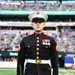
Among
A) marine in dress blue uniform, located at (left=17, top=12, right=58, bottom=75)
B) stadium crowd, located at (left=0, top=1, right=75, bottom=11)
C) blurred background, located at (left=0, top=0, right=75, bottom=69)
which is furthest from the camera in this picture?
stadium crowd, located at (left=0, top=1, right=75, bottom=11)

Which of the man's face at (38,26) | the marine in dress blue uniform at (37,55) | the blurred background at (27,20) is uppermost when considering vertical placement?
the man's face at (38,26)

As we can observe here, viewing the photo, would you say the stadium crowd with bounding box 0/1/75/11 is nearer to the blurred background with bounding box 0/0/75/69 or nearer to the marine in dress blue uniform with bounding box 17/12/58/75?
the blurred background with bounding box 0/0/75/69

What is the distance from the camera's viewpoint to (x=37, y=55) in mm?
4660

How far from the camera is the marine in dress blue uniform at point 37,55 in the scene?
464cm

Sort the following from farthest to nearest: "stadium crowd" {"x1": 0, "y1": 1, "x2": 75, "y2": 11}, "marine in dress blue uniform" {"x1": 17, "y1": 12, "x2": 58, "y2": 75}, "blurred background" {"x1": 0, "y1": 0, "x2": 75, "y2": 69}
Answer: "stadium crowd" {"x1": 0, "y1": 1, "x2": 75, "y2": 11} → "blurred background" {"x1": 0, "y1": 0, "x2": 75, "y2": 69} → "marine in dress blue uniform" {"x1": 17, "y1": 12, "x2": 58, "y2": 75}

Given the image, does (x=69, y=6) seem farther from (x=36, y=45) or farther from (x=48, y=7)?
(x=36, y=45)

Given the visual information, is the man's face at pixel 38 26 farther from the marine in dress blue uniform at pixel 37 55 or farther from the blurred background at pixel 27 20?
the blurred background at pixel 27 20

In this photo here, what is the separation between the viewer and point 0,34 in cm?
4156

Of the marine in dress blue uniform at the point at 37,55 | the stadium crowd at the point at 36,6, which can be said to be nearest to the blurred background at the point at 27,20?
the stadium crowd at the point at 36,6

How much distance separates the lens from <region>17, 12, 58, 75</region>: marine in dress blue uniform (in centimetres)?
464

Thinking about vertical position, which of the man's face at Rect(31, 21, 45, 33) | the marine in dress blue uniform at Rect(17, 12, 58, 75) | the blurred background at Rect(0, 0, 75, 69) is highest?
the man's face at Rect(31, 21, 45, 33)

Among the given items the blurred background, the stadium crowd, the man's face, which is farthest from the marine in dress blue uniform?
the stadium crowd

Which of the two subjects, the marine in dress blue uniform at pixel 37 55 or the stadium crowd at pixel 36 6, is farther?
the stadium crowd at pixel 36 6

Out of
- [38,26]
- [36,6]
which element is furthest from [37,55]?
[36,6]
